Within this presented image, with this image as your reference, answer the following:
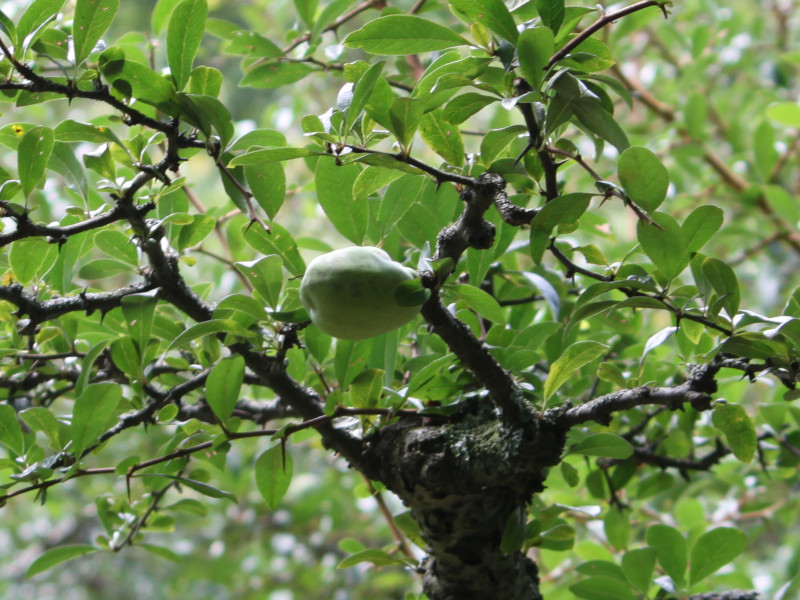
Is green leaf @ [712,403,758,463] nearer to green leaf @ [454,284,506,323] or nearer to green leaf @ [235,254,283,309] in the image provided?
green leaf @ [454,284,506,323]

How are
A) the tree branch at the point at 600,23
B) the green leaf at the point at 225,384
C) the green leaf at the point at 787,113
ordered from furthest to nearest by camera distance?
the green leaf at the point at 787,113
the green leaf at the point at 225,384
the tree branch at the point at 600,23

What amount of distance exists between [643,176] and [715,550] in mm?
419

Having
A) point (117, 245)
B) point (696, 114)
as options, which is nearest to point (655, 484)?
point (117, 245)

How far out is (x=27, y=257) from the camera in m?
0.57

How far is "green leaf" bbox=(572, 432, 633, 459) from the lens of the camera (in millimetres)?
562

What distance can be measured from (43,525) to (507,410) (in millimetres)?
2204

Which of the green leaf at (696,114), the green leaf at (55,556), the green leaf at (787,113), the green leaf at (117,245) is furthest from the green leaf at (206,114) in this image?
the green leaf at (696,114)

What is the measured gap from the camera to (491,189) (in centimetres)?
47

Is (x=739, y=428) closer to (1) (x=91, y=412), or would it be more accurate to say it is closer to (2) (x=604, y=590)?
(2) (x=604, y=590)

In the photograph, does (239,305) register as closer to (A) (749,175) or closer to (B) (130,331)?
(B) (130,331)

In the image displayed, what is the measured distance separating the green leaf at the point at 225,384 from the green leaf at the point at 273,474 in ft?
0.15

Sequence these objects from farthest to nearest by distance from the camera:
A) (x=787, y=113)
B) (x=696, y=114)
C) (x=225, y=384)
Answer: (x=696, y=114)
(x=787, y=113)
(x=225, y=384)

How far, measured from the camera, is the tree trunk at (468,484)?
0.54 meters

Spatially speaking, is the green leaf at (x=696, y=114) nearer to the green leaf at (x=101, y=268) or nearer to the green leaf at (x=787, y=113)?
the green leaf at (x=787, y=113)
